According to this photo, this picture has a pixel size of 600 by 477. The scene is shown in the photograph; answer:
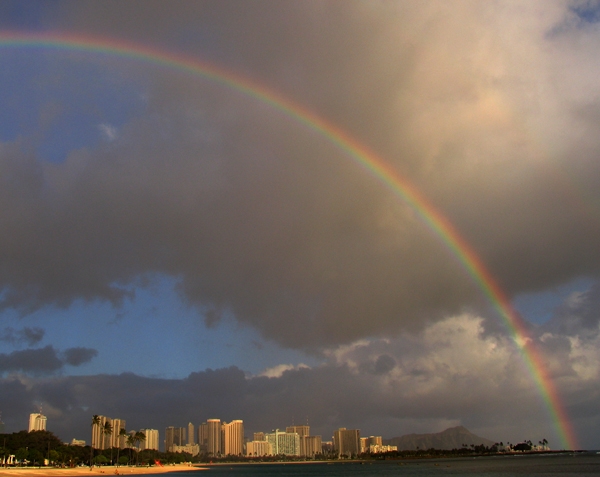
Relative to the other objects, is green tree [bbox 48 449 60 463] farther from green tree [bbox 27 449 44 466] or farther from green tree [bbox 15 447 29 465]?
green tree [bbox 15 447 29 465]

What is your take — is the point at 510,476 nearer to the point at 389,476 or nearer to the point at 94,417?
the point at 389,476

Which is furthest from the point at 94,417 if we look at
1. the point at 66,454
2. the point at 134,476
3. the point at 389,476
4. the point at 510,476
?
the point at 510,476

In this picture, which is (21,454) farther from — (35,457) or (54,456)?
(54,456)

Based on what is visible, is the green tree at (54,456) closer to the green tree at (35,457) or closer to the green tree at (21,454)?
the green tree at (35,457)

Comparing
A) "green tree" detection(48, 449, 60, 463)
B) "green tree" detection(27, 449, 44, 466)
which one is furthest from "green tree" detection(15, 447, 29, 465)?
"green tree" detection(48, 449, 60, 463)

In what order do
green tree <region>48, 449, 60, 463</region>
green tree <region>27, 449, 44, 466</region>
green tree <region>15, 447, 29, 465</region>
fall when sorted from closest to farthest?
green tree <region>15, 447, 29, 465</region>
green tree <region>27, 449, 44, 466</region>
green tree <region>48, 449, 60, 463</region>

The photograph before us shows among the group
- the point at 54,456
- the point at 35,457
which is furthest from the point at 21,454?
the point at 54,456

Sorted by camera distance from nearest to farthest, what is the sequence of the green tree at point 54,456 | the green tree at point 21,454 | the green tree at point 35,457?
1. the green tree at point 21,454
2. the green tree at point 35,457
3. the green tree at point 54,456

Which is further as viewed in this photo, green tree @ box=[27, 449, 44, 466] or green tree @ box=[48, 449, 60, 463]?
green tree @ box=[48, 449, 60, 463]

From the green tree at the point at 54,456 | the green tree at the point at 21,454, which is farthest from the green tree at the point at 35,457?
the green tree at the point at 21,454

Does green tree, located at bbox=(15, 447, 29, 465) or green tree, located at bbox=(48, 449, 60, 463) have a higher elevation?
green tree, located at bbox=(15, 447, 29, 465)

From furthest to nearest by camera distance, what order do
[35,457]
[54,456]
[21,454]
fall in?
[54,456] < [35,457] < [21,454]

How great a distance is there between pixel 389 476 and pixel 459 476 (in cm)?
1897

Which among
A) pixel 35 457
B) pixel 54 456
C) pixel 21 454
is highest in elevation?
pixel 21 454
